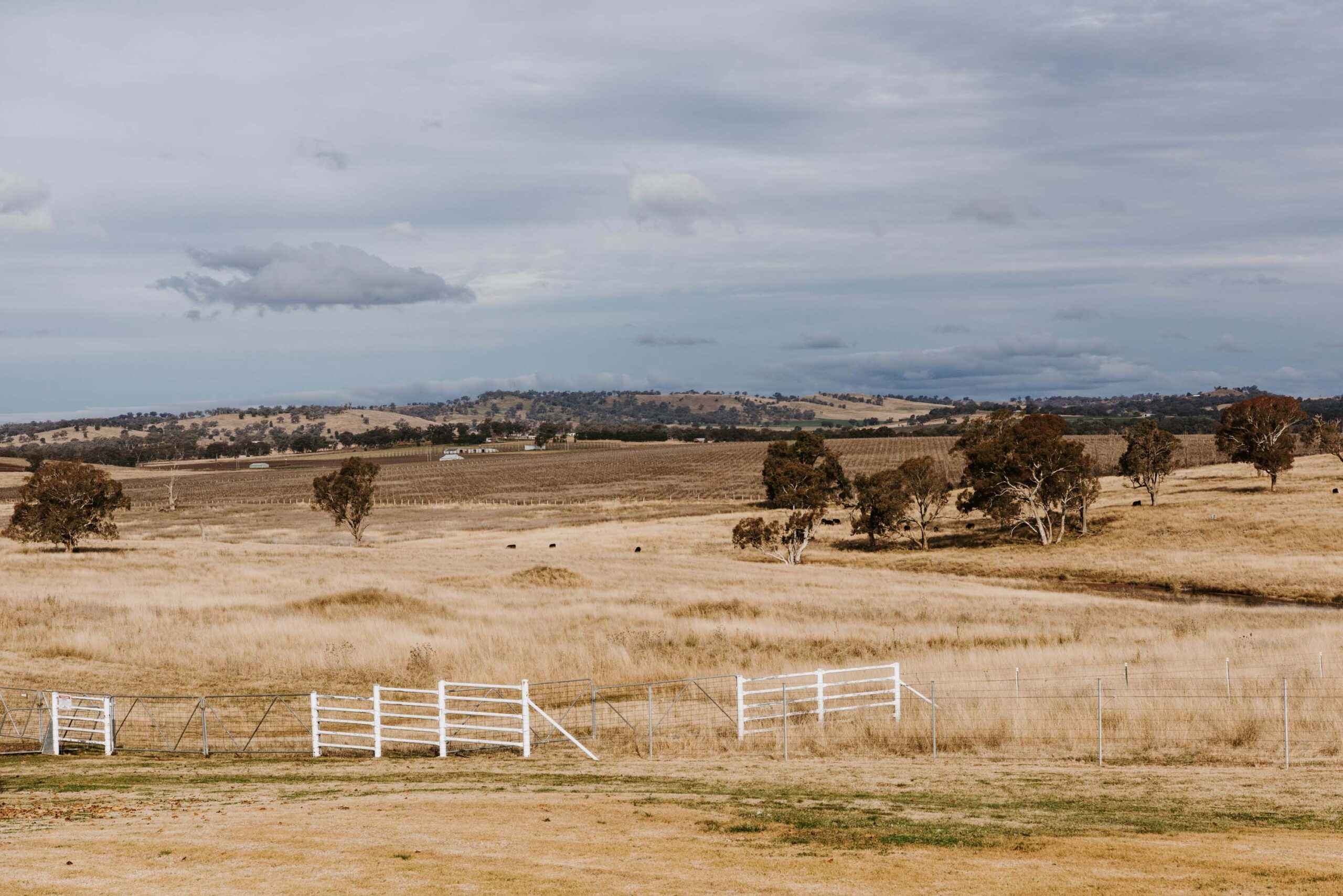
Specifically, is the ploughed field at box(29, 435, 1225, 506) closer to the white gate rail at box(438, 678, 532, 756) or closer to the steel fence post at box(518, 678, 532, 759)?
the white gate rail at box(438, 678, 532, 756)

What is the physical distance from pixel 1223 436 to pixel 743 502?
46788 millimetres

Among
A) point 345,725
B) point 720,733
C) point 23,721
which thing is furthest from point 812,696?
point 23,721

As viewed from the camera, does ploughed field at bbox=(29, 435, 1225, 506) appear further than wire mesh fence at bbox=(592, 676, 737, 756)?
Yes

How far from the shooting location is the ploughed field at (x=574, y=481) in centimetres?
13875

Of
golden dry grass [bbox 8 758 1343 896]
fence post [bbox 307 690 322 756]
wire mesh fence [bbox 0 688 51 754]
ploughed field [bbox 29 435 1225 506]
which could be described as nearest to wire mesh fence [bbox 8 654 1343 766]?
wire mesh fence [bbox 0 688 51 754]

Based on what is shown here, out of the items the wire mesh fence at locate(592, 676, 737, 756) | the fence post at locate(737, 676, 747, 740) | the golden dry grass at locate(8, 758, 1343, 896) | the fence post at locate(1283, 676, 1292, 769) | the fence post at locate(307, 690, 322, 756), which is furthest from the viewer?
the wire mesh fence at locate(592, 676, 737, 756)

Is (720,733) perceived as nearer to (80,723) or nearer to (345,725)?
(345,725)

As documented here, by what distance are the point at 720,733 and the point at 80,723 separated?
1590 cm

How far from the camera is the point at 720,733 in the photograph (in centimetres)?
2577

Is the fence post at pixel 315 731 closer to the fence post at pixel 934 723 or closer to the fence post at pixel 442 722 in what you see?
the fence post at pixel 442 722

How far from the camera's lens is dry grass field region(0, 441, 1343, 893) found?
41.7 ft

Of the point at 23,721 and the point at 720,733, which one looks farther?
the point at 23,721

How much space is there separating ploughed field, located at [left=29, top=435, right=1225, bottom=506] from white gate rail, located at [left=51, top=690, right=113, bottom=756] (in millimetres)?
96129

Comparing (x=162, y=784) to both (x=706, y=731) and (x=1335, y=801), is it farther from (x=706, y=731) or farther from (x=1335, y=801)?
(x=1335, y=801)
